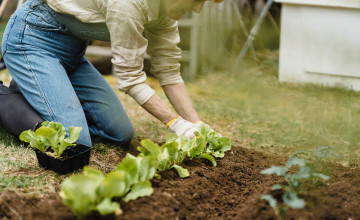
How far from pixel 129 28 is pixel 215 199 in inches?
37.2

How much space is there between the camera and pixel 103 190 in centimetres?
150

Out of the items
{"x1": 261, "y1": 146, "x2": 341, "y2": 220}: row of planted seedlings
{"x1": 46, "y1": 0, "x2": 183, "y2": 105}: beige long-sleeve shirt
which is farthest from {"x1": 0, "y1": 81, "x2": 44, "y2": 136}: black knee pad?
{"x1": 261, "y1": 146, "x2": 341, "y2": 220}: row of planted seedlings

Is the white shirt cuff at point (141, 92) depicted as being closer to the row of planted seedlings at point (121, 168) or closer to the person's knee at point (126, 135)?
the row of planted seedlings at point (121, 168)

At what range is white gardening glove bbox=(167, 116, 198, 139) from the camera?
7.70ft

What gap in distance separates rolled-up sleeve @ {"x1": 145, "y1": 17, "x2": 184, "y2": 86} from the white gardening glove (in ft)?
1.14

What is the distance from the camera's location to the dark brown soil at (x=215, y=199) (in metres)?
1.59

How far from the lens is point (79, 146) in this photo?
7.50ft

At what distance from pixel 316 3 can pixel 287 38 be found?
0.47 meters

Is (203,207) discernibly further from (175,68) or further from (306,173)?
(175,68)

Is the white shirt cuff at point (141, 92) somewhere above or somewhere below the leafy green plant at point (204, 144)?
above

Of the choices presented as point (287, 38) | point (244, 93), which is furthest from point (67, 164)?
point (287, 38)

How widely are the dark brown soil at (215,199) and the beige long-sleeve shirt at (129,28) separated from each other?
54 cm

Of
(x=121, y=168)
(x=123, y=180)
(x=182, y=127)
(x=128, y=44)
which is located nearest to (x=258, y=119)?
(x=182, y=127)

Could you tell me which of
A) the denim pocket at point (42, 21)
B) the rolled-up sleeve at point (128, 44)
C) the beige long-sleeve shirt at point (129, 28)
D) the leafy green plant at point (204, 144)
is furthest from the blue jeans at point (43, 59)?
the leafy green plant at point (204, 144)
